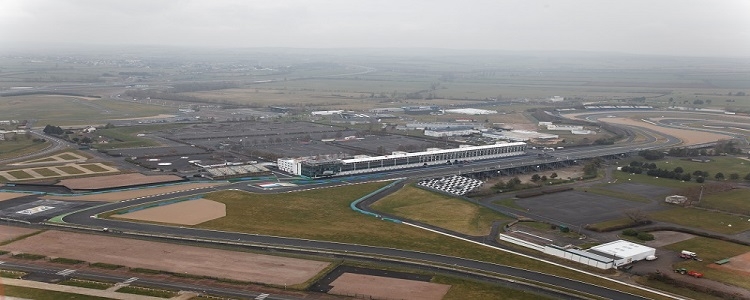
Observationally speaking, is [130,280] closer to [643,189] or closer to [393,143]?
[643,189]

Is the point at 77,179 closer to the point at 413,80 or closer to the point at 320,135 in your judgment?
the point at 320,135

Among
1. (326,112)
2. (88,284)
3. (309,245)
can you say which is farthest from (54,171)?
(326,112)

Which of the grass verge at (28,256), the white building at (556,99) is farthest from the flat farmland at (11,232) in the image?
the white building at (556,99)

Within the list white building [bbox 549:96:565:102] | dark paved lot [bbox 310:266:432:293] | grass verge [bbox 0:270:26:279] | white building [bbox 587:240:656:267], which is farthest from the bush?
white building [bbox 549:96:565:102]

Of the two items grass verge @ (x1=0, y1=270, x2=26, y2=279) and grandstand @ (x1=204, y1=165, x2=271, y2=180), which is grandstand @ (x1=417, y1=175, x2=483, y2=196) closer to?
grandstand @ (x1=204, y1=165, x2=271, y2=180)

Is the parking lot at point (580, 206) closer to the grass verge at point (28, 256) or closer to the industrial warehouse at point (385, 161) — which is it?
the industrial warehouse at point (385, 161)

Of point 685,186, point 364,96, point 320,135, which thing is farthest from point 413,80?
point 685,186

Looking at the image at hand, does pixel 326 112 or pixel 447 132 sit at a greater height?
pixel 326 112
